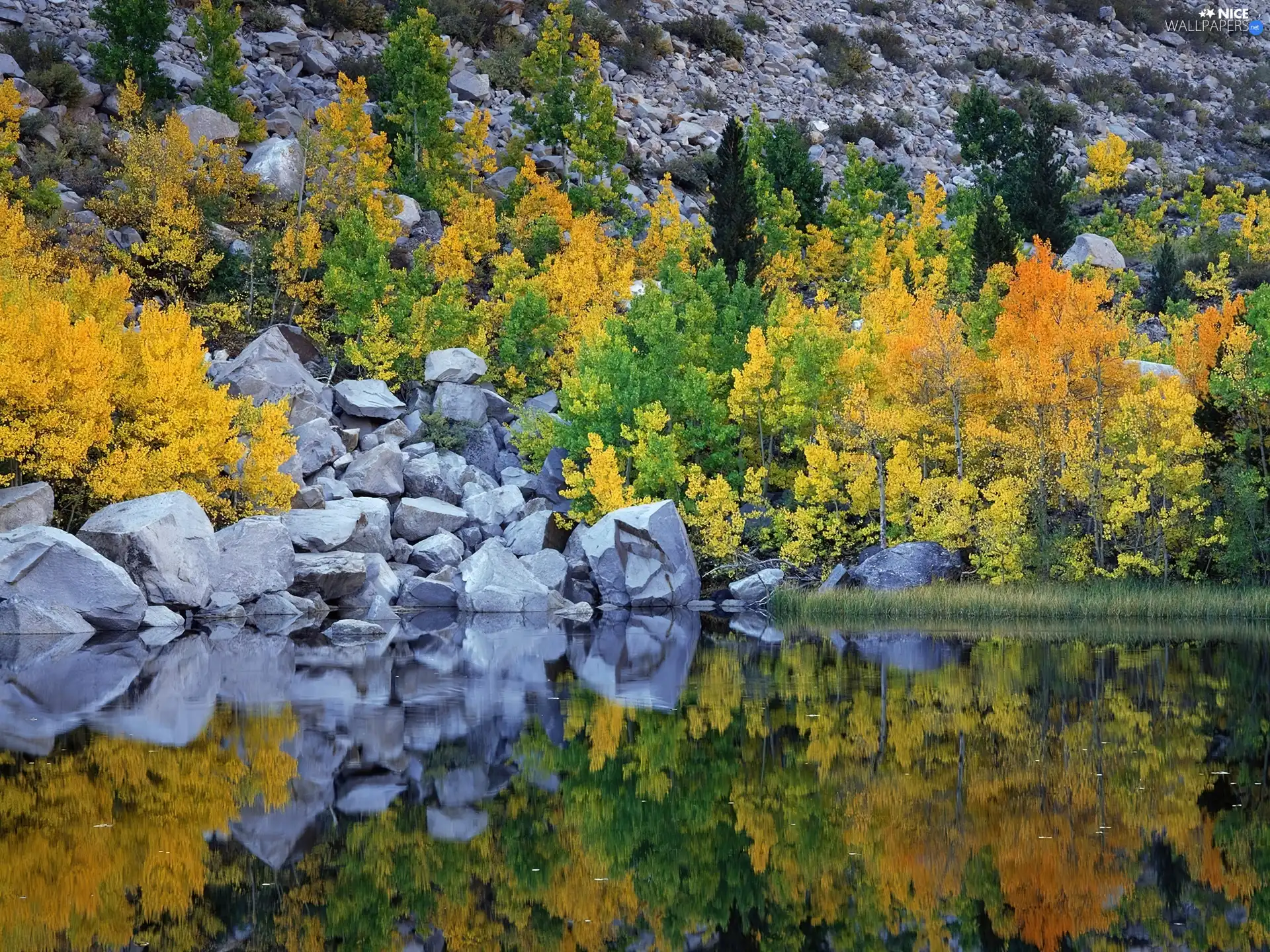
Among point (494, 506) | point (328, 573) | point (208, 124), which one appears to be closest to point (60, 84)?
point (208, 124)

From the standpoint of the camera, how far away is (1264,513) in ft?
123

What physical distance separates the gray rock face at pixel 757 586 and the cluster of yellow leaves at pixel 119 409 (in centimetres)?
1508

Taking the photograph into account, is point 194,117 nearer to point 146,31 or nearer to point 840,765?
point 146,31

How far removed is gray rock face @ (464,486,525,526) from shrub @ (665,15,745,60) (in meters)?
60.3

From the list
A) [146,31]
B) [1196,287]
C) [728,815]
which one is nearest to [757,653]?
[728,815]

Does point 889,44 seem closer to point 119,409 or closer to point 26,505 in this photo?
point 119,409

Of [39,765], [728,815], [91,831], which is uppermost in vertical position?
[728,815]

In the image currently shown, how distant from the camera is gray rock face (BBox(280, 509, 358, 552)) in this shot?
37.9 metres

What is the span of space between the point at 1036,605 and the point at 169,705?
994 inches

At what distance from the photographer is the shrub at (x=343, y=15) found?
81.4 m

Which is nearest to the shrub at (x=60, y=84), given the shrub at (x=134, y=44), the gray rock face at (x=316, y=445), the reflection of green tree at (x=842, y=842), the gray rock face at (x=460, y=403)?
the shrub at (x=134, y=44)

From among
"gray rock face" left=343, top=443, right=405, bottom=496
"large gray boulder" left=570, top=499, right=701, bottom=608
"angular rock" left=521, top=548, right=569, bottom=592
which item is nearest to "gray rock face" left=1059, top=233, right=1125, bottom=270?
"large gray boulder" left=570, top=499, right=701, bottom=608

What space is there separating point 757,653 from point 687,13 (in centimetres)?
8311

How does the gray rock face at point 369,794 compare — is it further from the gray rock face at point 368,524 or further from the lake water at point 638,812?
the gray rock face at point 368,524
